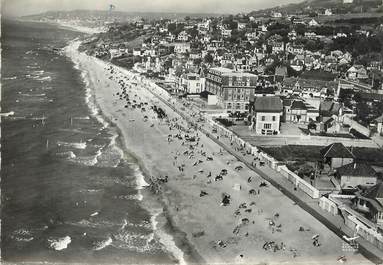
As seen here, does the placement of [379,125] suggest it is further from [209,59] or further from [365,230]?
[209,59]

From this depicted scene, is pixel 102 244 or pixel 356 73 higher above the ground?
pixel 356 73

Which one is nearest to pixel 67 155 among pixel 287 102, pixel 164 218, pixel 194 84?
pixel 164 218

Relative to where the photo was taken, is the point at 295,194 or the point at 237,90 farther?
the point at 237,90

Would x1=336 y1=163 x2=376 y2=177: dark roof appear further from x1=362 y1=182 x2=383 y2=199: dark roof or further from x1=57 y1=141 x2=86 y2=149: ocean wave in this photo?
x1=57 y1=141 x2=86 y2=149: ocean wave

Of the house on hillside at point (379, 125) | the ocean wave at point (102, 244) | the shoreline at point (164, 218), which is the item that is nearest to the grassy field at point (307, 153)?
the house on hillside at point (379, 125)

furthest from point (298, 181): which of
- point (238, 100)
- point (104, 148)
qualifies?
point (238, 100)

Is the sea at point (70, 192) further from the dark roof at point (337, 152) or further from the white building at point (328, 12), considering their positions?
Result: the white building at point (328, 12)
